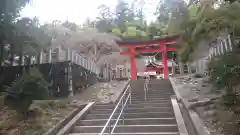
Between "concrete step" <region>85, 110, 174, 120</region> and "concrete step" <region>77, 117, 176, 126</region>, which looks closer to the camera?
"concrete step" <region>77, 117, 176, 126</region>

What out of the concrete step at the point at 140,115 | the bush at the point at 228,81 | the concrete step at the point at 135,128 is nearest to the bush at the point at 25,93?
the concrete step at the point at 135,128

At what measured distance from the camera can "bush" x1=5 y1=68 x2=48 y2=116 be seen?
5215mm

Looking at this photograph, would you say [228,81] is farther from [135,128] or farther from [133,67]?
[133,67]

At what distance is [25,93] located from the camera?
5.22m

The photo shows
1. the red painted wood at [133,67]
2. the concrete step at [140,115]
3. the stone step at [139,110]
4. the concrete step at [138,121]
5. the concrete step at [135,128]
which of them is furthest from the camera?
the red painted wood at [133,67]

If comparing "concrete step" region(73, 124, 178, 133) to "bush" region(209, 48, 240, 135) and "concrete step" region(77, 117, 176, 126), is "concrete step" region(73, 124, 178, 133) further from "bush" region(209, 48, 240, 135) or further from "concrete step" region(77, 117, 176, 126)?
"bush" region(209, 48, 240, 135)

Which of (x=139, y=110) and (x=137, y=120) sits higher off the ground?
(x=139, y=110)

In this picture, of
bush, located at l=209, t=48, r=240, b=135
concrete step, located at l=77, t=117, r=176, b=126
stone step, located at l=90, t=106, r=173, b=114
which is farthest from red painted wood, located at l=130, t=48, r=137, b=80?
bush, located at l=209, t=48, r=240, b=135

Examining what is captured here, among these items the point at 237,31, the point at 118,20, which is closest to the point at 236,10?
the point at 237,31

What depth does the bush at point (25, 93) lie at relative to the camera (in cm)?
521

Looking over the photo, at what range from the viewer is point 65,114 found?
21.0ft

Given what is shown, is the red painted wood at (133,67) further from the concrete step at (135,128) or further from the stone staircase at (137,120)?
the concrete step at (135,128)

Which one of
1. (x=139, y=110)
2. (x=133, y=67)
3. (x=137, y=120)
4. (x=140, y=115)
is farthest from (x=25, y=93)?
(x=133, y=67)

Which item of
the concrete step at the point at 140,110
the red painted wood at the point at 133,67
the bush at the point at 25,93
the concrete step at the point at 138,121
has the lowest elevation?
the concrete step at the point at 138,121
